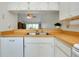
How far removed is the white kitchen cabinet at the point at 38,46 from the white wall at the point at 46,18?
3.93 feet

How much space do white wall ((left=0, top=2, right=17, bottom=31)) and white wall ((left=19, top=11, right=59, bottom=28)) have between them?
0.91 ft

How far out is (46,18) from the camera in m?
5.09

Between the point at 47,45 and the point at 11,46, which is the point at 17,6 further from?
the point at 47,45

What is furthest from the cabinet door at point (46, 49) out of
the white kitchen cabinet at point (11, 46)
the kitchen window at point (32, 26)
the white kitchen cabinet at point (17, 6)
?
the white kitchen cabinet at point (17, 6)

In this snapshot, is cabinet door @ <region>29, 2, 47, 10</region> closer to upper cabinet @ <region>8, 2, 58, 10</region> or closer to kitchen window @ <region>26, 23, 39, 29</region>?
upper cabinet @ <region>8, 2, 58, 10</region>

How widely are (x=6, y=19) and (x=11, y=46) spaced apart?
4.06 feet

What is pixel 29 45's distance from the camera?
3.93 m

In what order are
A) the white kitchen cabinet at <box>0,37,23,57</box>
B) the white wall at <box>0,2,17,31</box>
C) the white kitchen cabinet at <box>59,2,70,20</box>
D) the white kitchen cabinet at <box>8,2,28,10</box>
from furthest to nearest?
the white kitchen cabinet at <box>8,2,28,10</box> < the white wall at <box>0,2,17,31</box> < the white kitchen cabinet at <box>0,37,23,57</box> < the white kitchen cabinet at <box>59,2,70,20</box>

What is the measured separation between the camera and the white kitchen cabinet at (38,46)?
3920 mm

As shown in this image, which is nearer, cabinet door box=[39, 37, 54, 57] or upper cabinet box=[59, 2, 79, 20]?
upper cabinet box=[59, 2, 79, 20]

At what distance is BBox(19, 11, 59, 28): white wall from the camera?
16.5 feet

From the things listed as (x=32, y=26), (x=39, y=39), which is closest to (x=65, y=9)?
(x=39, y=39)

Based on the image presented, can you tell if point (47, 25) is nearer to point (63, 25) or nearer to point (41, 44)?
point (63, 25)

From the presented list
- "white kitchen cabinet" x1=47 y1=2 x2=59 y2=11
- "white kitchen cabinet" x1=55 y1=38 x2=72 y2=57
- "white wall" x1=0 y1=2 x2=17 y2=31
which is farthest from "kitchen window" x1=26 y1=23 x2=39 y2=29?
"white kitchen cabinet" x1=55 y1=38 x2=72 y2=57
